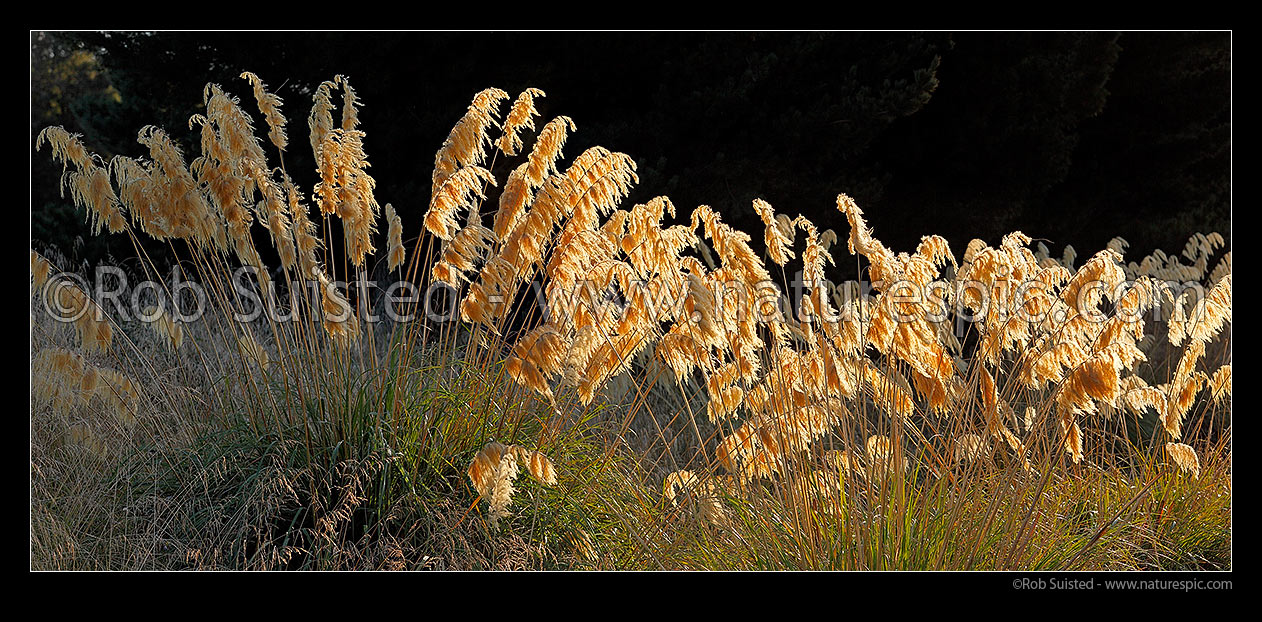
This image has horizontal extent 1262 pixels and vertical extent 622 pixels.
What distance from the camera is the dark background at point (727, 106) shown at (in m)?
8.16

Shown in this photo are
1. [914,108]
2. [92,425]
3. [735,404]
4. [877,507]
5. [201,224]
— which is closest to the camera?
[877,507]

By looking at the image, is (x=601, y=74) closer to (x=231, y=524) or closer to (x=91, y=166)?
(x=91, y=166)

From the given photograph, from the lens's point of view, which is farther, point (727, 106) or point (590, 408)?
point (727, 106)

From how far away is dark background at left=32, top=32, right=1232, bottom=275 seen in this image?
816 centimetres

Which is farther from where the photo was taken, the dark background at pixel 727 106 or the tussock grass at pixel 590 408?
the dark background at pixel 727 106

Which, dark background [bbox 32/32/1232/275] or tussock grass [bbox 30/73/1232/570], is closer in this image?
tussock grass [bbox 30/73/1232/570]

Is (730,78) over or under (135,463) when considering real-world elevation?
over

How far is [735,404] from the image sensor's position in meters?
3.49

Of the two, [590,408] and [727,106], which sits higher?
[727,106]

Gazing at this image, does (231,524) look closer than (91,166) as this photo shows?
Yes

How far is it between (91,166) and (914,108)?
6.06 meters

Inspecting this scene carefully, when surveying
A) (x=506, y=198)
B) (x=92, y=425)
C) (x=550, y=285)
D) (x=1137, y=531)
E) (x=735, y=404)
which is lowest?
(x=92, y=425)

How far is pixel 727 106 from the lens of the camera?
326 inches

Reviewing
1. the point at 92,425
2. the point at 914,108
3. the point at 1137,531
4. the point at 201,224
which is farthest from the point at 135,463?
the point at 914,108
